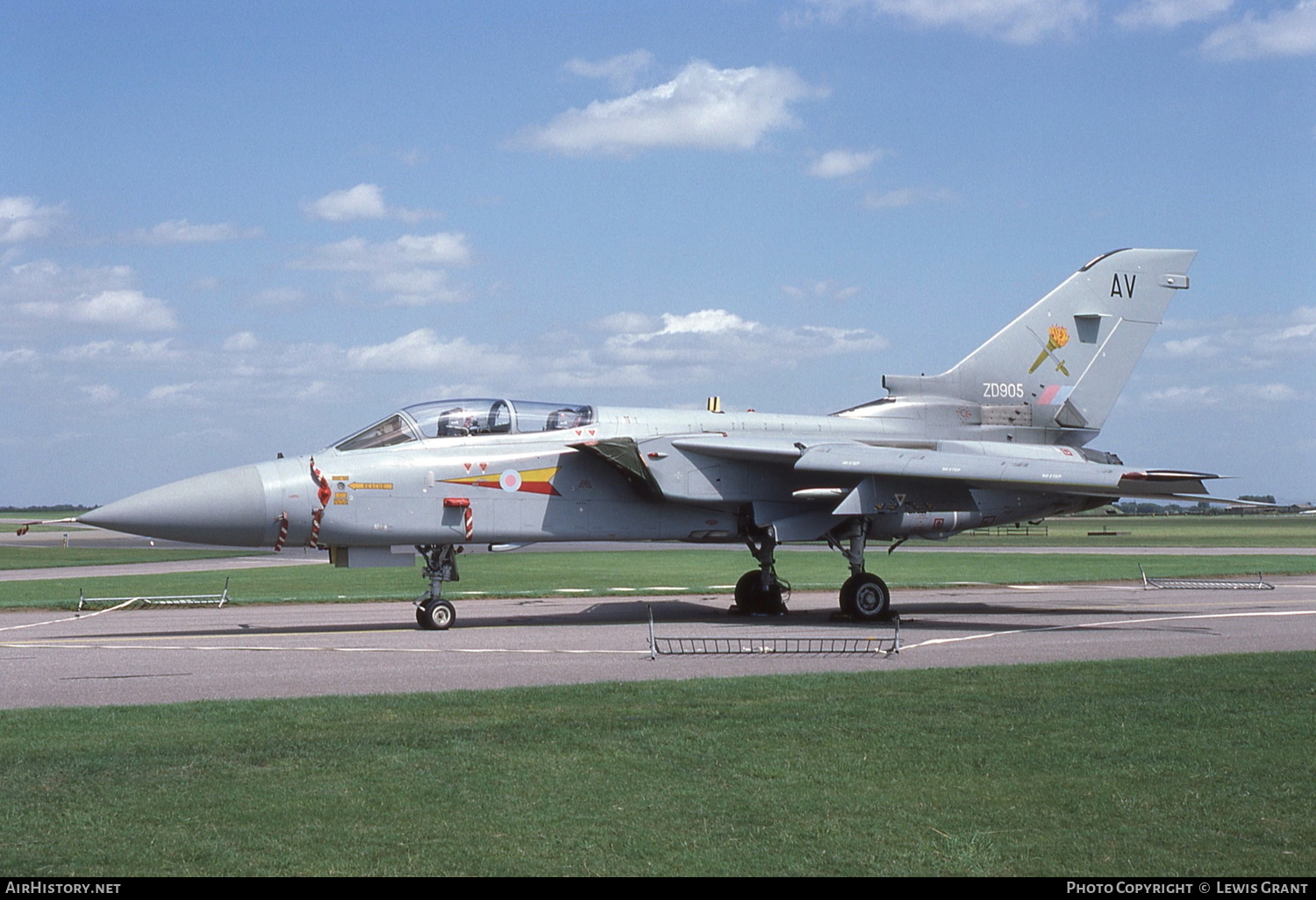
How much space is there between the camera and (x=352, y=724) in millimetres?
9109

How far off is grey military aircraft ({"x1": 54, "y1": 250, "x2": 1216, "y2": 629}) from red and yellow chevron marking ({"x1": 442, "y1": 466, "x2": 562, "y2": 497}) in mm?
26

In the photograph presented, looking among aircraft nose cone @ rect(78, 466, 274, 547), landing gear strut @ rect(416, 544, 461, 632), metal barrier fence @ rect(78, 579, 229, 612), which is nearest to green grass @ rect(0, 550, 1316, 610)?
metal barrier fence @ rect(78, 579, 229, 612)

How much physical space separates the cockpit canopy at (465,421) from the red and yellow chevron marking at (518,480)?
677 mm

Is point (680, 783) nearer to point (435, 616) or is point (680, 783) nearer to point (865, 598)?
point (435, 616)

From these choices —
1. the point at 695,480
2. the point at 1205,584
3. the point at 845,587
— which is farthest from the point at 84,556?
the point at 1205,584

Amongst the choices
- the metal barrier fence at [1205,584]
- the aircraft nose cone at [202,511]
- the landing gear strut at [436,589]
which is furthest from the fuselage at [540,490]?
the metal barrier fence at [1205,584]

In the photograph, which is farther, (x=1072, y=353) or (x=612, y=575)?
(x=612, y=575)

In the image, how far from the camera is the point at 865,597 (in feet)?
61.0

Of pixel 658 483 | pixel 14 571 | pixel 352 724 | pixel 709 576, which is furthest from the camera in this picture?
pixel 14 571

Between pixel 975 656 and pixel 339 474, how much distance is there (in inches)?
344

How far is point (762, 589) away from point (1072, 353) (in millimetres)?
7170

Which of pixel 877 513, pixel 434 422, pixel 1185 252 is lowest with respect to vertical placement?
pixel 877 513
